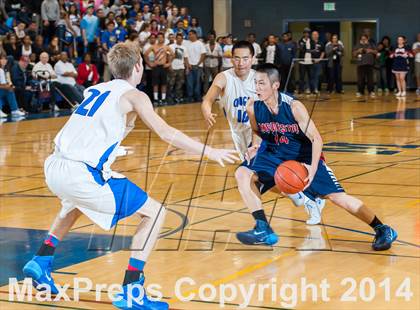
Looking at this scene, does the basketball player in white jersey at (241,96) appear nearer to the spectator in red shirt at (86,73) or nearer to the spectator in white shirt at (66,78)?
the spectator in white shirt at (66,78)

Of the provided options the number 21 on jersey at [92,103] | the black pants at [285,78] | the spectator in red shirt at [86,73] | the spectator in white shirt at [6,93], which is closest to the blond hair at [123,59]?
the number 21 on jersey at [92,103]

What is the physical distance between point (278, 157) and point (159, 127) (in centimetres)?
229

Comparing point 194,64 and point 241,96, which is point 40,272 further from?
point 194,64

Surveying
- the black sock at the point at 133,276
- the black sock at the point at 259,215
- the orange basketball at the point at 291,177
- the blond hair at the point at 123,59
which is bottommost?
the black sock at the point at 259,215

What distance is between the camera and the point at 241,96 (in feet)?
26.0

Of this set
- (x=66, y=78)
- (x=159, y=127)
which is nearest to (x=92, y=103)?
(x=159, y=127)

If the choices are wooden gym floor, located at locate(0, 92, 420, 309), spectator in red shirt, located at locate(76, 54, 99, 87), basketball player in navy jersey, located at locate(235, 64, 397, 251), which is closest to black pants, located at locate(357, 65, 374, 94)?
spectator in red shirt, located at locate(76, 54, 99, 87)

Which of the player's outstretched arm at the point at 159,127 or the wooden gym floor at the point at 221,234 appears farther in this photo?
the wooden gym floor at the point at 221,234

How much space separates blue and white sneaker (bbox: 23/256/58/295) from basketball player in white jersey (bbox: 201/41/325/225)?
2.61m

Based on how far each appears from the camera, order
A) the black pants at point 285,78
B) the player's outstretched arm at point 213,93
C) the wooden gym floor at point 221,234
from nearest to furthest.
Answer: the wooden gym floor at point 221,234 → the player's outstretched arm at point 213,93 → the black pants at point 285,78

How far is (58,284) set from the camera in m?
5.77

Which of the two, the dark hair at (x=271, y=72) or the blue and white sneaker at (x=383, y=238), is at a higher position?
the dark hair at (x=271, y=72)

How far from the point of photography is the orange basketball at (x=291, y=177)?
6.57 metres

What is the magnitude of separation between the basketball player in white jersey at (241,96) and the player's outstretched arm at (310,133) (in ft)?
2.46
